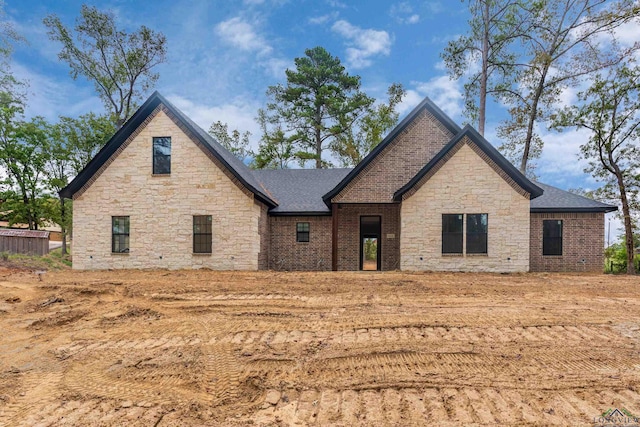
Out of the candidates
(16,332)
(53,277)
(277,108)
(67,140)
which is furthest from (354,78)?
(16,332)

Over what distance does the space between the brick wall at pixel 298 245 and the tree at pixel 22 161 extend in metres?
19.8

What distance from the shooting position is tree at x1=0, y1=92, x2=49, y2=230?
22.8 metres

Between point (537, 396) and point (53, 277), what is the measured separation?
14.4 metres

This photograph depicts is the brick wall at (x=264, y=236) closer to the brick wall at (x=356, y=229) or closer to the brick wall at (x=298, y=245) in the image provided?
the brick wall at (x=298, y=245)

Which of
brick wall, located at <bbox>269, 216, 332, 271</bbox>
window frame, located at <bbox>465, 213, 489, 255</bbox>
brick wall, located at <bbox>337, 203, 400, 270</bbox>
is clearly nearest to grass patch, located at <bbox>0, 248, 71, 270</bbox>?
brick wall, located at <bbox>269, 216, 332, 271</bbox>

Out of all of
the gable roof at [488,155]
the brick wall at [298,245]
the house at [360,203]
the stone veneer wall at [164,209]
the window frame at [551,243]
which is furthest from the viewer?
the brick wall at [298,245]

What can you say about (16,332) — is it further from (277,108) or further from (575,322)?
(277,108)

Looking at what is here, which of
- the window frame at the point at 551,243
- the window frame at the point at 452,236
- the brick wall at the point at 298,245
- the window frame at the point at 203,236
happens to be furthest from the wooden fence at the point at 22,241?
the window frame at the point at 551,243

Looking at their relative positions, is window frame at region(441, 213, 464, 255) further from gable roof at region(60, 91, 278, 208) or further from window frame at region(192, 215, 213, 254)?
window frame at region(192, 215, 213, 254)

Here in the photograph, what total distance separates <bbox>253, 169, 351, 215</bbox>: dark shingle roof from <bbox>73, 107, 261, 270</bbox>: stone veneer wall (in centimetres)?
256

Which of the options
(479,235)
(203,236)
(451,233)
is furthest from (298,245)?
(479,235)

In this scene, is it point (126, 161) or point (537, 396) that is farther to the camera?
point (126, 161)

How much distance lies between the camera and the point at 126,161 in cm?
1388

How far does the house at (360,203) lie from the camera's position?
502 inches
